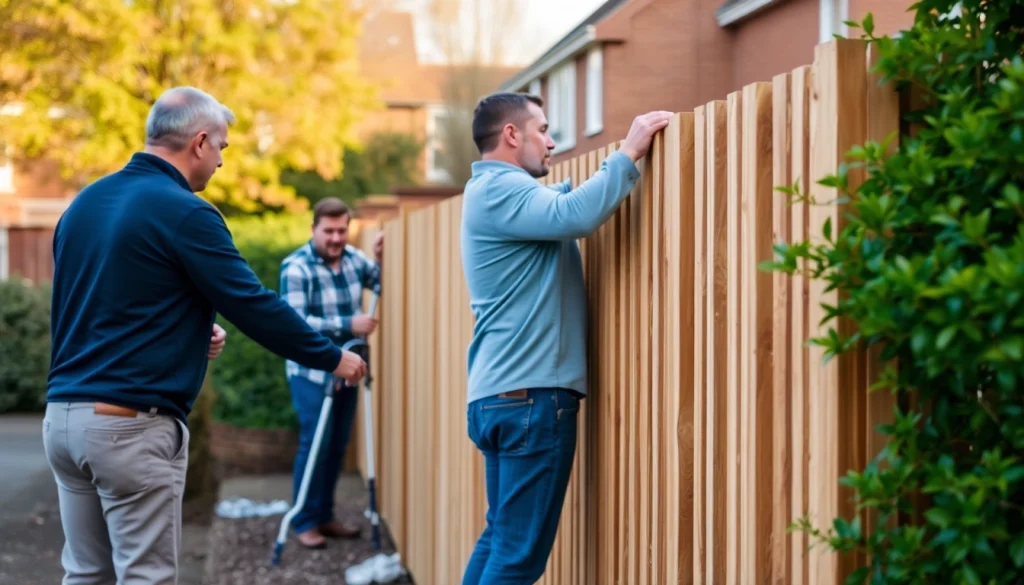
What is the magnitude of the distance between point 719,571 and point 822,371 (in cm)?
81

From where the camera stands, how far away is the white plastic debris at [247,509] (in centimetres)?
859

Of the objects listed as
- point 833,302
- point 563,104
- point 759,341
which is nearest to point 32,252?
point 563,104

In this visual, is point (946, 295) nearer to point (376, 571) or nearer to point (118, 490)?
point (118, 490)

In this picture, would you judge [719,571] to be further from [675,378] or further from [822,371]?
[822,371]

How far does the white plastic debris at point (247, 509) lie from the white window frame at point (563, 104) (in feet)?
43.5

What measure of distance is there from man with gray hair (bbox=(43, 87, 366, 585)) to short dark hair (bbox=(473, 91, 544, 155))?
2.91ft

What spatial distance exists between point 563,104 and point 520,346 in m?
18.4

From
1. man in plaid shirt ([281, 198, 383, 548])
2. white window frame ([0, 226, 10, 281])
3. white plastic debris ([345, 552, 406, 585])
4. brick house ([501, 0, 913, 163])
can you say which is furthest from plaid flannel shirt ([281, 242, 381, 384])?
white window frame ([0, 226, 10, 281])

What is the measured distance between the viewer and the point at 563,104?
21906 mm

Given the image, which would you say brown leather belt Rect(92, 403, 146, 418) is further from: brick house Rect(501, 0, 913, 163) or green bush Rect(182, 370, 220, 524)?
brick house Rect(501, 0, 913, 163)

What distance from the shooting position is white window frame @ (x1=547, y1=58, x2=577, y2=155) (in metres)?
21.4

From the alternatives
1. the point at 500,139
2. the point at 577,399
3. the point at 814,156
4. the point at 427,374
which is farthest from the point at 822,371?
the point at 427,374

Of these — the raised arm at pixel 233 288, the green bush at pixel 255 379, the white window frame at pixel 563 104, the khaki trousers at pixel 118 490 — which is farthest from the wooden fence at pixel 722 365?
the white window frame at pixel 563 104

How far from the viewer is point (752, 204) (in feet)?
9.42
